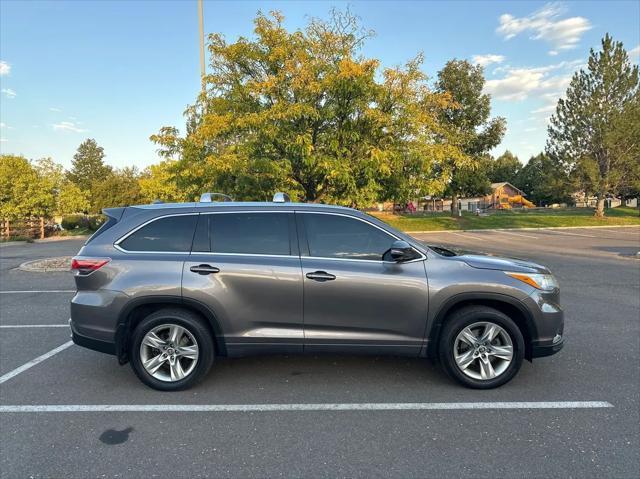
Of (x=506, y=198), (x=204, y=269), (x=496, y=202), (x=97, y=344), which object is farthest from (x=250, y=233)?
(x=506, y=198)

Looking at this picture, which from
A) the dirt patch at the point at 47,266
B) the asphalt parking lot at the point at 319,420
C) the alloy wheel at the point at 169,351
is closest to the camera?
the asphalt parking lot at the point at 319,420

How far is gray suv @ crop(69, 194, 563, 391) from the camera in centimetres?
384

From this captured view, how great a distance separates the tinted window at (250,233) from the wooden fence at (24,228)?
1035 inches

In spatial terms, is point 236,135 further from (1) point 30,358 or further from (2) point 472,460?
(2) point 472,460

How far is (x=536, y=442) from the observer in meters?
3.06

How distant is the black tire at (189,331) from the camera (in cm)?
385

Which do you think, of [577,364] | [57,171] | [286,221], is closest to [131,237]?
[286,221]

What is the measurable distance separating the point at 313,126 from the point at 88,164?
9450 cm

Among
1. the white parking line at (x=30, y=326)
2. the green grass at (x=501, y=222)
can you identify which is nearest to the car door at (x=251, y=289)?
the white parking line at (x=30, y=326)

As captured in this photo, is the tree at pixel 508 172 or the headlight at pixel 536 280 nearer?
the headlight at pixel 536 280

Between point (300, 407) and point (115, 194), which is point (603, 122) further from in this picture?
point (115, 194)

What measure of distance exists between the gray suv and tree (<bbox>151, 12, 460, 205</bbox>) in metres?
5.54

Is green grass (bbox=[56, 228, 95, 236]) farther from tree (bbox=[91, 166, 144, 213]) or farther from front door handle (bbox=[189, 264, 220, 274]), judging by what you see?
front door handle (bbox=[189, 264, 220, 274])

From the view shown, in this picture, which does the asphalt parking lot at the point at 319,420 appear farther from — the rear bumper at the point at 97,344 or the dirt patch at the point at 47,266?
the dirt patch at the point at 47,266
